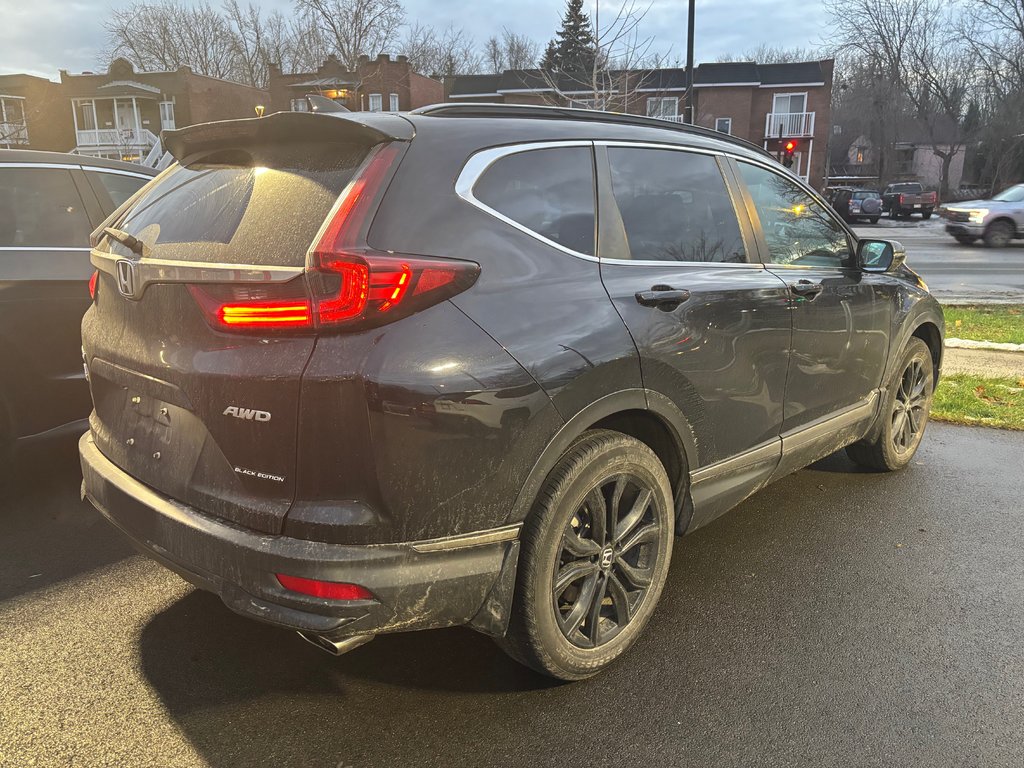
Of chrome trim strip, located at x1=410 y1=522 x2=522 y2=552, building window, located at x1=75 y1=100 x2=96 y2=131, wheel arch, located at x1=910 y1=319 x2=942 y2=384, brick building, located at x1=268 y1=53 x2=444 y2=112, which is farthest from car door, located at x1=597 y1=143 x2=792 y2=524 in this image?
building window, located at x1=75 y1=100 x2=96 y2=131

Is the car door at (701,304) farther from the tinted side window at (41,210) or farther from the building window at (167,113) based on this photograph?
the building window at (167,113)

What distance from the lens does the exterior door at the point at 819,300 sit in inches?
135

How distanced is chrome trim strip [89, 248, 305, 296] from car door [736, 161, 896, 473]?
2.24 m

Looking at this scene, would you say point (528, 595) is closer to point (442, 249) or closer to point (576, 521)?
point (576, 521)

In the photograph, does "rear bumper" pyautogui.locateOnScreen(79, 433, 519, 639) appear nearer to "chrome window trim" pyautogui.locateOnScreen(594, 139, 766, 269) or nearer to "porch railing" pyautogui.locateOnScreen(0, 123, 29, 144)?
"chrome window trim" pyautogui.locateOnScreen(594, 139, 766, 269)

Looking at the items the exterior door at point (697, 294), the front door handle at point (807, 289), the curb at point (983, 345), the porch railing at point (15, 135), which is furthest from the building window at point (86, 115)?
the front door handle at point (807, 289)

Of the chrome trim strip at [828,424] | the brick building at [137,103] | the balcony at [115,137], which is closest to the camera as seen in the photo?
the chrome trim strip at [828,424]

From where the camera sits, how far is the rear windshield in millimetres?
2098

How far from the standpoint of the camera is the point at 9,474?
14.3 ft

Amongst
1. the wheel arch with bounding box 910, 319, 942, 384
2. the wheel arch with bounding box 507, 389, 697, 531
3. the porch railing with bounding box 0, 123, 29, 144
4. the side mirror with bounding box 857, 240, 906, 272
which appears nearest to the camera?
the wheel arch with bounding box 507, 389, 697, 531

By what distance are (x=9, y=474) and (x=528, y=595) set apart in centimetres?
360

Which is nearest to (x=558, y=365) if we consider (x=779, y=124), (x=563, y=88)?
(x=563, y=88)

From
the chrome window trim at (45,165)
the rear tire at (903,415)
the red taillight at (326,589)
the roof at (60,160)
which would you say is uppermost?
the roof at (60,160)

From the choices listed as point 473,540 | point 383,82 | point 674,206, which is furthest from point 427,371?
point 383,82
